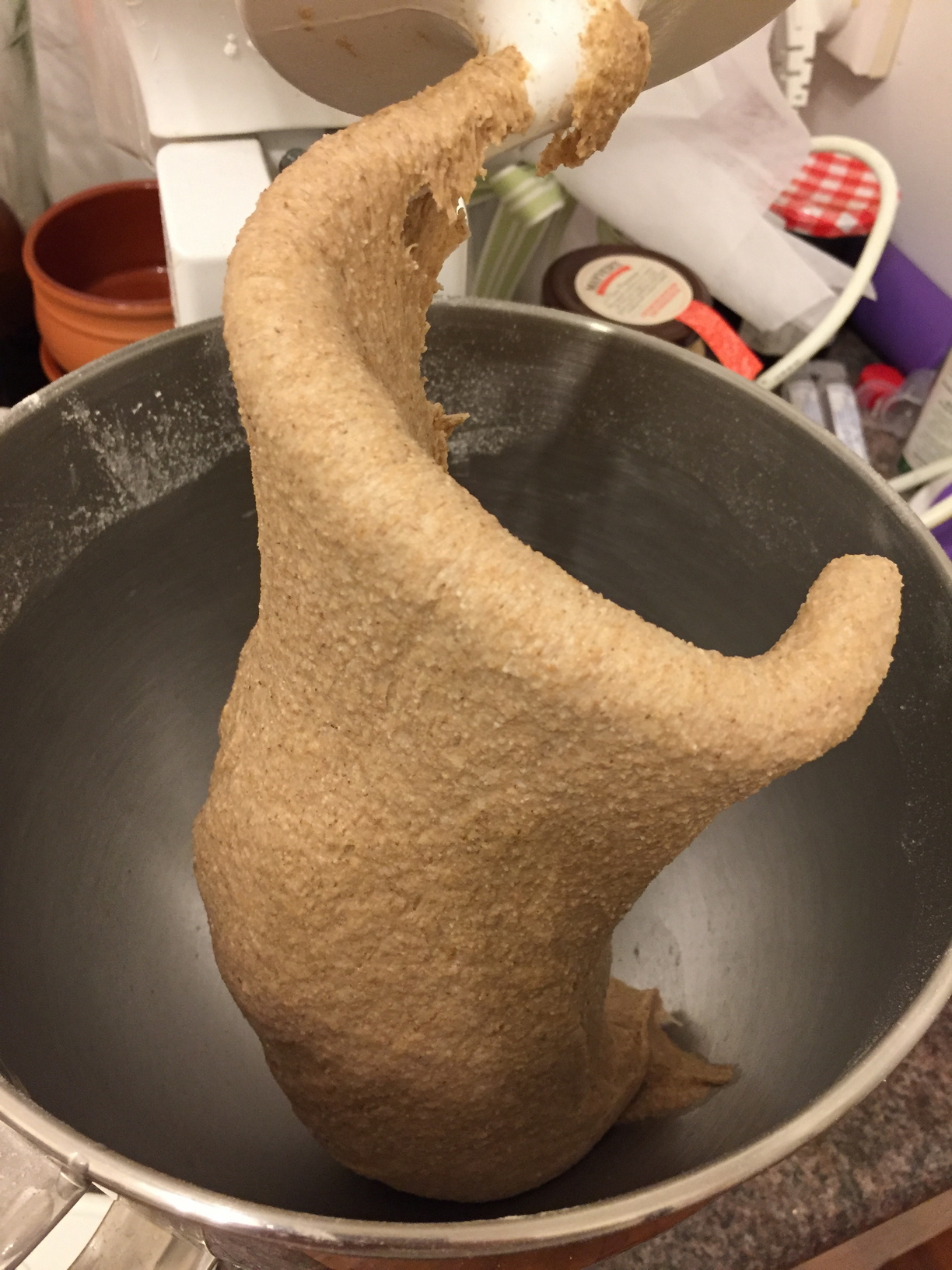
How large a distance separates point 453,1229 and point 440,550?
203 mm

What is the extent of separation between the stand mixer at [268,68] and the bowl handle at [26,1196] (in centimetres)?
46

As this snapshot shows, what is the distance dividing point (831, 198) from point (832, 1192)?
3.03 ft

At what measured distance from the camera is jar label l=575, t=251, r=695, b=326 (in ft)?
2.57

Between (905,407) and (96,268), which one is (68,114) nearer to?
(96,268)

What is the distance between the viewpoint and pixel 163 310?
696mm

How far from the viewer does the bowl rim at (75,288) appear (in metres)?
0.70

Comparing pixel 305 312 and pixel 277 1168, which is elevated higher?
pixel 305 312

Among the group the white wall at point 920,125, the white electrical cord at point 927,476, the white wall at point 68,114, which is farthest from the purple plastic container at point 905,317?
the white wall at point 68,114

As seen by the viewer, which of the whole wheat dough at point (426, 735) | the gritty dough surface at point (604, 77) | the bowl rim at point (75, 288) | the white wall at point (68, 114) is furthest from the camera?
the white wall at point (68, 114)

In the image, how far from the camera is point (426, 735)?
34cm

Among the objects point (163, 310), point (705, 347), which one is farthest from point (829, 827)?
point (163, 310)

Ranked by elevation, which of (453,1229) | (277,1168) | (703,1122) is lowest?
(277,1168)

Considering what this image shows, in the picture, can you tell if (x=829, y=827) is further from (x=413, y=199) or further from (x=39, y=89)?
(x=39, y=89)

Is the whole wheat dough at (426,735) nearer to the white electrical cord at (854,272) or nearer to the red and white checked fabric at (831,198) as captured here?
the white electrical cord at (854,272)
